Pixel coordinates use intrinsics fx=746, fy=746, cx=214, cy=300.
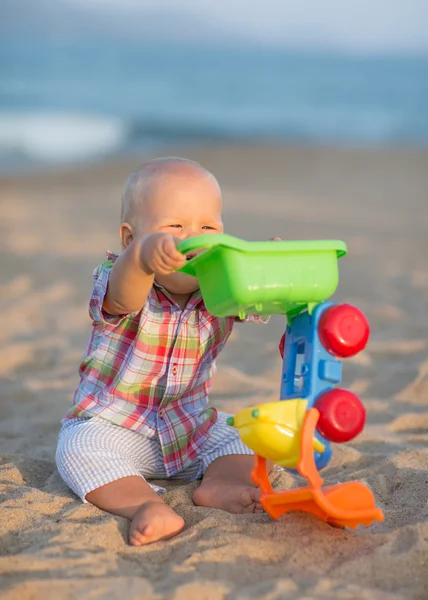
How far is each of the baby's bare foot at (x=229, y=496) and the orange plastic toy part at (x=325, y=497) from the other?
9.2 inches

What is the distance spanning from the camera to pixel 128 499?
7.62ft

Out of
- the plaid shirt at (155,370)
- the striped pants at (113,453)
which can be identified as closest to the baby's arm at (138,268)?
the plaid shirt at (155,370)

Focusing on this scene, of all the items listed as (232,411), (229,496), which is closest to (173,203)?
(229,496)

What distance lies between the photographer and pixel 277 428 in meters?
2.00

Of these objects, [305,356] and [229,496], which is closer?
[305,356]

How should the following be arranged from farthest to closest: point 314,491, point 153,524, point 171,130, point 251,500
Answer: point 171,130
point 251,500
point 153,524
point 314,491

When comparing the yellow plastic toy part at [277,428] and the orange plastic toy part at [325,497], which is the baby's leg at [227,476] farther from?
the yellow plastic toy part at [277,428]

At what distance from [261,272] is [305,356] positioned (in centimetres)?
31

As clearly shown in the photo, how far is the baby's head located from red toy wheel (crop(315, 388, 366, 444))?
0.72 m

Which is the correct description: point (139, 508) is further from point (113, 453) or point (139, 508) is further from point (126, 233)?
point (126, 233)

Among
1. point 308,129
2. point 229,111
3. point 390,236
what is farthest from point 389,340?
Result: point 229,111

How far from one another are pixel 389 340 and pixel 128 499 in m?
2.30

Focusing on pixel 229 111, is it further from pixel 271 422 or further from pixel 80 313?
pixel 271 422

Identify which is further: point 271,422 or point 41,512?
point 41,512
